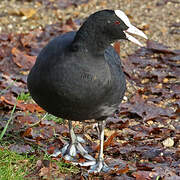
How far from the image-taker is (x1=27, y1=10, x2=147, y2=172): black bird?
383 cm

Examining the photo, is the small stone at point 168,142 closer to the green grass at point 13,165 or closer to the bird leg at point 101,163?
the bird leg at point 101,163

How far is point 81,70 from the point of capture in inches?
151

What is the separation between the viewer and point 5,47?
6809 millimetres

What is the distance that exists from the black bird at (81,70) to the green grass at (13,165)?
584mm

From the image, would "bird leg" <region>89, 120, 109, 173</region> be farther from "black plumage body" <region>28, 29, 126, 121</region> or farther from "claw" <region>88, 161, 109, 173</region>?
"black plumage body" <region>28, 29, 126, 121</region>

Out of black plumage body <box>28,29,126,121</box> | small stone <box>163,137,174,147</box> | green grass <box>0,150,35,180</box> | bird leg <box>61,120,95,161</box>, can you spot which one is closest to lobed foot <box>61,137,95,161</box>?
bird leg <box>61,120,95,161</box>

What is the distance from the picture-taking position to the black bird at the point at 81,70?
12.6ft

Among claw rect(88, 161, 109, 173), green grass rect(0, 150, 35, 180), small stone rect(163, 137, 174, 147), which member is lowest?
small stone rect(163, 137, 174, 147)

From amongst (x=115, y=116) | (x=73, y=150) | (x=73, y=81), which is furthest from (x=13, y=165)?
(x=115, y=116)

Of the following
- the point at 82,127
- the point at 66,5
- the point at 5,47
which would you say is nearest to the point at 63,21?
the point at 66,5

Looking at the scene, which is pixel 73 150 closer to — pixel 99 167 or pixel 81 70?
pixel 99 167

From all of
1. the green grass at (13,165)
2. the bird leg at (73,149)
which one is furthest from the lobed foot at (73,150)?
the green grass at (13,165)

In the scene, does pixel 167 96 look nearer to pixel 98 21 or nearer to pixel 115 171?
pixel 115 171

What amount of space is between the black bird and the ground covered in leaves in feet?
1.99
